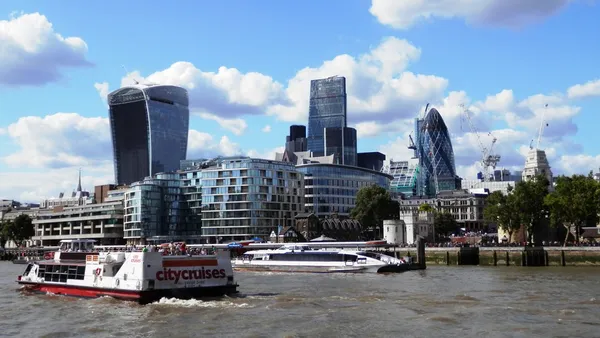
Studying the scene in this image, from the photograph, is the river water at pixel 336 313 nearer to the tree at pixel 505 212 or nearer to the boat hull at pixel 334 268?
the boat hull at pixel 334 268

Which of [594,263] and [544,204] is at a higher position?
[544,204]

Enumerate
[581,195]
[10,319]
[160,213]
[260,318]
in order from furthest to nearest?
1. [160,213]
2. [581,195]
3. [10,319]
4. [260,318]

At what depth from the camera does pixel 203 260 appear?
5600 cm

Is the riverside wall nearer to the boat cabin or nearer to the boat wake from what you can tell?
the boat cabin

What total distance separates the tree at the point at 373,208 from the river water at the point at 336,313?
103m

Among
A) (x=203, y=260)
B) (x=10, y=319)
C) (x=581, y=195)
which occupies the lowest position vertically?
(x=10, y=319)

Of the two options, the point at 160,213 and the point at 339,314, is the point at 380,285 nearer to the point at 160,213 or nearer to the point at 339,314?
the point at 339,314

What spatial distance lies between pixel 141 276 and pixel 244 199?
414 ft

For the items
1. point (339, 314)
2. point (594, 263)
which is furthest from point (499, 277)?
point (339, 314)

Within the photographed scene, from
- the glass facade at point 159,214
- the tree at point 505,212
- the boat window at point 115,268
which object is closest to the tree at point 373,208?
the tree at point 505,212

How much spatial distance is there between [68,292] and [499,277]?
152 ft

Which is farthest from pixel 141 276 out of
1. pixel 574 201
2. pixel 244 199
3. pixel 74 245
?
pixel 244 199

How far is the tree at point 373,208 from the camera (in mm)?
168875

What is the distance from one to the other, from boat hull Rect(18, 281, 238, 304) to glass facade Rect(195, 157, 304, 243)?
115982mm
